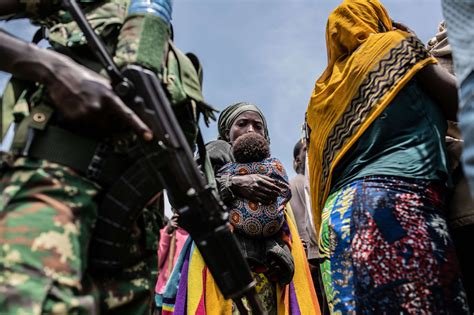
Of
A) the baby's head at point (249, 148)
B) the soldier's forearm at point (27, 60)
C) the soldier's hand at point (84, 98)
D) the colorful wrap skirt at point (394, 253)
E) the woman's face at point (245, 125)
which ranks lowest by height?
the colorful wrap skirt at point (394, 253)

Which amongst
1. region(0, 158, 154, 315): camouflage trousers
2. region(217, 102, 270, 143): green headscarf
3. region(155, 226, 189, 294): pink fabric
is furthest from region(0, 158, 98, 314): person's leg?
region(155, 226, 189, 294): pink fabric

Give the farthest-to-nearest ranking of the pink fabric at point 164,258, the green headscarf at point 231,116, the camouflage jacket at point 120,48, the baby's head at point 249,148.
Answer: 1. the pink fabric at point 164,258
2. the green headscarf at point 231,116
3. the baby's head at point 249,148
4. the camouflage jacket at point 120,48

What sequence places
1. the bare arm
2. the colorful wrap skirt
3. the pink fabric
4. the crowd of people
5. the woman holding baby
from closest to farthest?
1. the crowd of people
2. the colorful wrap skirt
3. the bare arm
4. the woman holding baby
5. the pink fabric

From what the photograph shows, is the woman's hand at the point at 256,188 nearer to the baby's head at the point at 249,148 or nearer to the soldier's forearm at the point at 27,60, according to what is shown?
the baby's head at the point at 249,148

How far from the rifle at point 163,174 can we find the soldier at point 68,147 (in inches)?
2.5

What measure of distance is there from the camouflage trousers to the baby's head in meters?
2.27

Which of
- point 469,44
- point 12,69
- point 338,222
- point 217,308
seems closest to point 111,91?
point 12,69

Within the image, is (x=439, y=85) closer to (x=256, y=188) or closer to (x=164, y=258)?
(x=256, y=188)

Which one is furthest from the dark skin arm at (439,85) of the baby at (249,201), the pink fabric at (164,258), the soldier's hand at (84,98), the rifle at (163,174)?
the pink fabric at (164,258)

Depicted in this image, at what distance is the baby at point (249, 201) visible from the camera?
11.8 ft

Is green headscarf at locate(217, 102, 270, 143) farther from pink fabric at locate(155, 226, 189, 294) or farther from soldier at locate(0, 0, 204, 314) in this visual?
soldier at locate(0, 0, 204, 314)

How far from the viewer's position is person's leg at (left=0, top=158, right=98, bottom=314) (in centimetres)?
141

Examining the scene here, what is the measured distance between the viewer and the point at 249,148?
12.7 feet

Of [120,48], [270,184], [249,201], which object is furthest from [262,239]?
[120,48]
